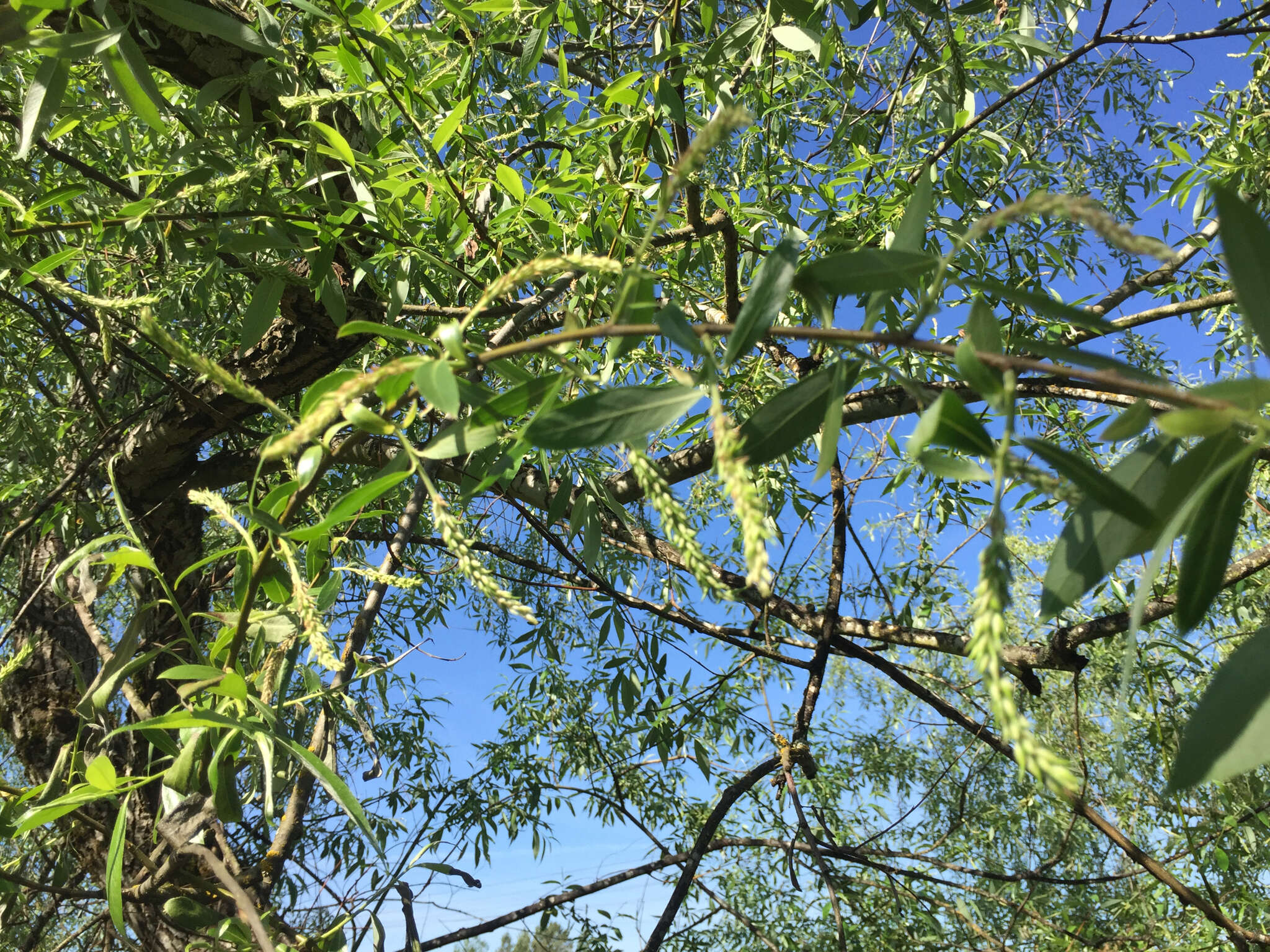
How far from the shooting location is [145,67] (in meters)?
0.66

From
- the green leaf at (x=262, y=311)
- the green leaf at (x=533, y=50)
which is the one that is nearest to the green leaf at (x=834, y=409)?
the green leaf at (x=262, y=311)

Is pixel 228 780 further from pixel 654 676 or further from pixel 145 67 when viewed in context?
pixel 654 676

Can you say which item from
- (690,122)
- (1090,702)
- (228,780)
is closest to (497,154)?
(690,122)

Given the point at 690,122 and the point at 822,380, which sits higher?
the point at 690,122

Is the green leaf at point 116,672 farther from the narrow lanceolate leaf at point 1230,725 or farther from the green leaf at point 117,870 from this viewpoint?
the narrow lanceolate leaf at point 1230,725

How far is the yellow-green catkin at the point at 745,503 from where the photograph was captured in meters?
0.24

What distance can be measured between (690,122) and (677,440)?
2.54 feet

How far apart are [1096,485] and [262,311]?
35.2 inches

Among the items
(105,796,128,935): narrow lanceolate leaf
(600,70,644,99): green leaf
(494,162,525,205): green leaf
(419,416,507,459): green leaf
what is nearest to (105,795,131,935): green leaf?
(105,796,128,935): narrow lanceolate leaf

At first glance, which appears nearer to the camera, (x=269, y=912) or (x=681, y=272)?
(x=269, y=912)

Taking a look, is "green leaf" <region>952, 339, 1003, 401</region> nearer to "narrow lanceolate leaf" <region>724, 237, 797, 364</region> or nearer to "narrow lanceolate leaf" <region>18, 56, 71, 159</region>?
"narrow lanceolate leaf" <region>724, 237, 797, 364</region>

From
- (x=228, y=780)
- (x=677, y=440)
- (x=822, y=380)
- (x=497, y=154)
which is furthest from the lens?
(x=677, y=440)

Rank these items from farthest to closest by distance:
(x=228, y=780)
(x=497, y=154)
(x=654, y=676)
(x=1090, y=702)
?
(x=1090, y=702), (x=654, y=676), (x=497, y=154), (x=228, y=780)

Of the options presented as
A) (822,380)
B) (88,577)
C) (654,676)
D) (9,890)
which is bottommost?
(822,380)
